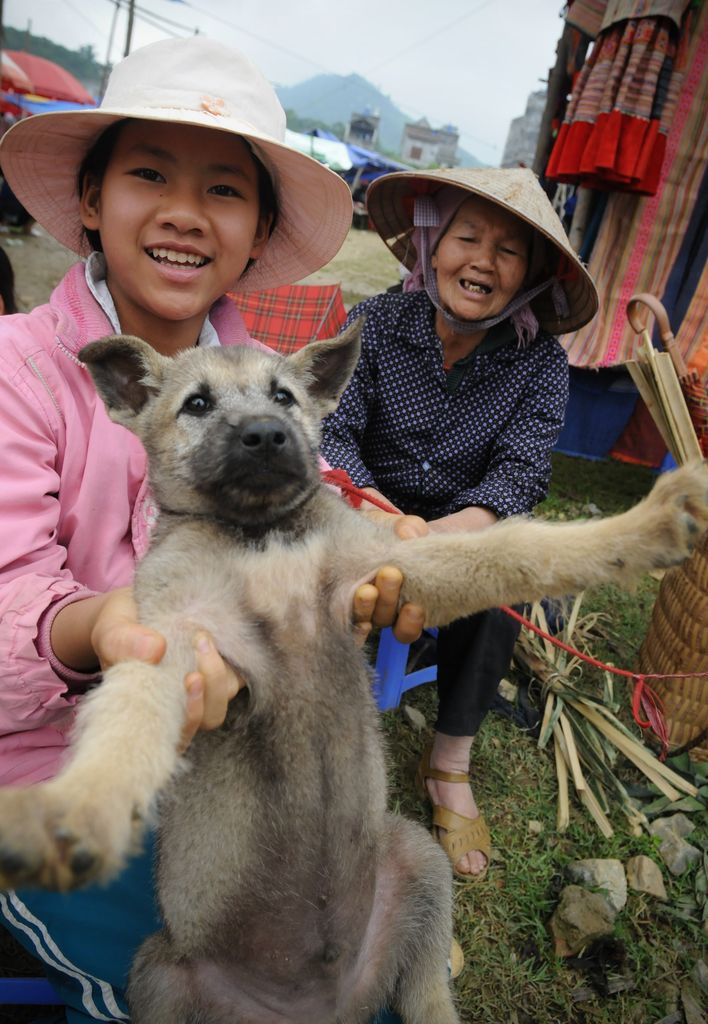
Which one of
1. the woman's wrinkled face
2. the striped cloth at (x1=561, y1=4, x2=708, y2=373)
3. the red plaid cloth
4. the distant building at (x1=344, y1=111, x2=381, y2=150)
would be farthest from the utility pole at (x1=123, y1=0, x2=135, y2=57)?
the distant building at (x1=344, y1=111, x2=381, y2=150)

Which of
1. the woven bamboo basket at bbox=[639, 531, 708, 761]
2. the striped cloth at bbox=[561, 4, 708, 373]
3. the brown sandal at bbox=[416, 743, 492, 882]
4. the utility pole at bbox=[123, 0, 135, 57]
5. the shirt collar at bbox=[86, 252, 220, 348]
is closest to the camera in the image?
the shirt collar at bbox=[86, 252, 220, 348]

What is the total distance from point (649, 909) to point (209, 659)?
2.51 m

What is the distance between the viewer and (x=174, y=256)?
2293mm

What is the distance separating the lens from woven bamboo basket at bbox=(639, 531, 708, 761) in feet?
11.7

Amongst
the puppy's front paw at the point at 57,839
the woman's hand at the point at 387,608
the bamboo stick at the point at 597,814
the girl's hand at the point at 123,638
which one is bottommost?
the bamboo stick at the point at 597,814

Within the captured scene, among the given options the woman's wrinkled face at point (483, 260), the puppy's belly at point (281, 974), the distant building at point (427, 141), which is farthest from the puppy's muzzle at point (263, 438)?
the distant building at point (427, 141)

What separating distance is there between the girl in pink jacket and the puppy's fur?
0.54ft

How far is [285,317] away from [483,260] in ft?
7.88

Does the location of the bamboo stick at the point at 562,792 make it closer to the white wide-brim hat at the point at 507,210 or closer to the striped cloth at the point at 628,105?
the white wide-brim hat at the point at 507,210

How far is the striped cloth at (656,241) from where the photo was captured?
5758mm

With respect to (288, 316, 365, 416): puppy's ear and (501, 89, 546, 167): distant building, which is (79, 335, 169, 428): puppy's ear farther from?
(501, 89, 546, 167): distant building

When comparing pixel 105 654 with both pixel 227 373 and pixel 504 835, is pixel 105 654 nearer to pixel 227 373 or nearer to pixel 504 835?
pixel 227 373

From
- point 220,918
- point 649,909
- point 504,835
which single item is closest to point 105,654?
point 220,918

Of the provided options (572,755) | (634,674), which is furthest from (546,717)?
(634,674)
